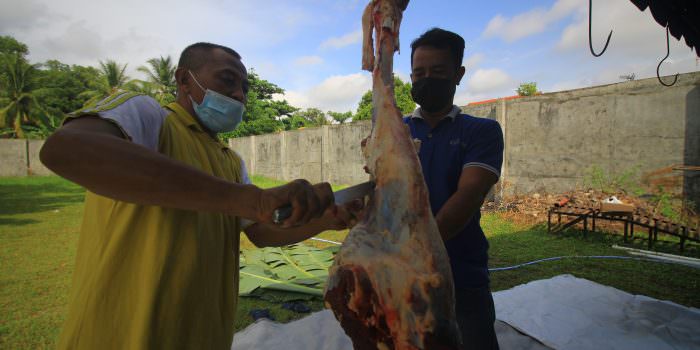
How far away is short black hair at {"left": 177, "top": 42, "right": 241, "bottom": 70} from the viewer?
1.77 meters

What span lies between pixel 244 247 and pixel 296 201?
6731mm

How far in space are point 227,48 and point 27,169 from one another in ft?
96.0

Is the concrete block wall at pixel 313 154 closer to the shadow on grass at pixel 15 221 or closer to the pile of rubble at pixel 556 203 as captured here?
the pile of rubble at pixel 556 203

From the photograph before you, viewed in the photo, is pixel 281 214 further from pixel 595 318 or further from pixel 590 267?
pixel 590 267

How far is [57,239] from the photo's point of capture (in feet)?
25.3

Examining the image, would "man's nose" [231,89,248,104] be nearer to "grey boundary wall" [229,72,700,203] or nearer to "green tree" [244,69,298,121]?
"grey boundary wall" [229,72,700,203]

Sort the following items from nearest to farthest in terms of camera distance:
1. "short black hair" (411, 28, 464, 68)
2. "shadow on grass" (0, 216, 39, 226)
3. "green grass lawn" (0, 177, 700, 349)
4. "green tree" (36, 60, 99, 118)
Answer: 1. "short black hair" (411, 28, 464, 68)
2. "green grass lawn" (0, 177, 700, 349)
3. "shadow on grass" (0, 216, 39, 226)
4. "green tree" (36, 60, 99, 118)

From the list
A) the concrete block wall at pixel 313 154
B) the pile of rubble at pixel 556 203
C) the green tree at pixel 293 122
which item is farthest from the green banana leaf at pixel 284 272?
the green tree at pixel 293 122

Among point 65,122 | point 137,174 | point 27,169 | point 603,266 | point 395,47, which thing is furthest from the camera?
point 27,169

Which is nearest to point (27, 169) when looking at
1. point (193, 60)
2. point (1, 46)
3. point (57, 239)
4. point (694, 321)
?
point (57, 239)

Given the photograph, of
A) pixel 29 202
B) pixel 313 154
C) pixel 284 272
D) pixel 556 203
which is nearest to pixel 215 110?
pixel 284 272

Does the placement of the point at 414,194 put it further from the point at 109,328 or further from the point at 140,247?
the point at 109,328

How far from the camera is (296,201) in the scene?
1061mm

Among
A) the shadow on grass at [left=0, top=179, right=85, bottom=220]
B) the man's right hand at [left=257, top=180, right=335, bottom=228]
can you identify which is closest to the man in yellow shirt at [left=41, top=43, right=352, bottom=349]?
the man's right hand at [left=257, top=180, right=335, bottom=228]
